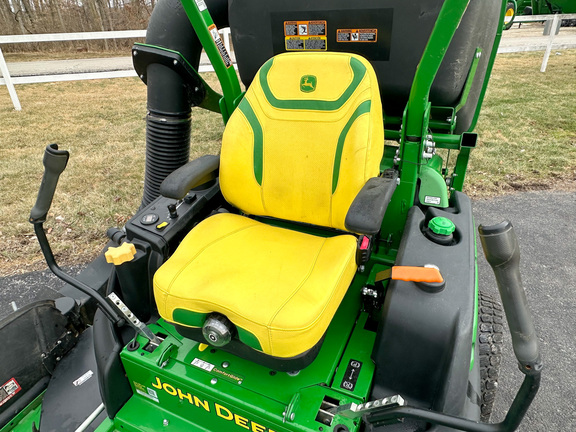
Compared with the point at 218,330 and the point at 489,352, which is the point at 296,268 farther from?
the point at 489,352

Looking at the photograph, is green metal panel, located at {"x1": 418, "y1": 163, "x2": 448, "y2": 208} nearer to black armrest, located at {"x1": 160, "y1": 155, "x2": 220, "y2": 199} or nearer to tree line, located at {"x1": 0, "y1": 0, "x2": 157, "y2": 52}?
black armrest, located at {"x1": 160, "y1": 155, "x2": 220, "y2": 199}

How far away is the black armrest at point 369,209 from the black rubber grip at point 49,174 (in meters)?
0.99

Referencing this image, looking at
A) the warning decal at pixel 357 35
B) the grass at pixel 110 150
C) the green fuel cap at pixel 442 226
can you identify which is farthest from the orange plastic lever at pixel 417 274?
the grass at pixel 110 150

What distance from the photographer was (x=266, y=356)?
1327mm

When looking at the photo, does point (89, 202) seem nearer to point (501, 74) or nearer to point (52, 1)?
point (501, 74)

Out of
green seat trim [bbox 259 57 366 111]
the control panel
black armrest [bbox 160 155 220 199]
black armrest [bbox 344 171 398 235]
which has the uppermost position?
green seat trim [bbox 259 57 366 111]

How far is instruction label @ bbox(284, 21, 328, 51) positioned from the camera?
6.19 ft

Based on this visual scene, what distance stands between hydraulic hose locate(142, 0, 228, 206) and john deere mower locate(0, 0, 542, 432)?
0.06 ft

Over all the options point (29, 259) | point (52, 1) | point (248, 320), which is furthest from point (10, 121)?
point (52, 1)

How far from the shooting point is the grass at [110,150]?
330cm

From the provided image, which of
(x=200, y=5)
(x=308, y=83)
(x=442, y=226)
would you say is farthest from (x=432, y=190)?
(x=200, y=5)

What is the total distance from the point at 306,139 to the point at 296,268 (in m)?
0.55

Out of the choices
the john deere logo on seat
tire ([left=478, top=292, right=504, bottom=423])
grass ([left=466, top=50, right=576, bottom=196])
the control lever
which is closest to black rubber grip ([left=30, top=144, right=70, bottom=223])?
the control lever

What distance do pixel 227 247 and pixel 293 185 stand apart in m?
0.38
